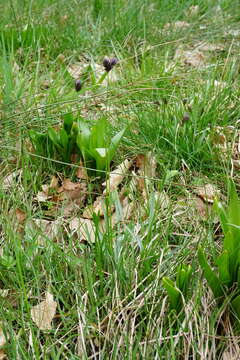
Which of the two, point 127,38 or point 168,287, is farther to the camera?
point 127,38

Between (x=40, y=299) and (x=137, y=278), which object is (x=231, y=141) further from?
(x=40, y=299)

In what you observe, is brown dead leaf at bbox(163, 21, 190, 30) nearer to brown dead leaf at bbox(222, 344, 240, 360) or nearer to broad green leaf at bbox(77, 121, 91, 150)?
broad green leaf at bbox(77, 121, 91, 150)

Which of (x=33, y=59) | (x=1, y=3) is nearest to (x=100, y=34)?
(x=33, y=59)

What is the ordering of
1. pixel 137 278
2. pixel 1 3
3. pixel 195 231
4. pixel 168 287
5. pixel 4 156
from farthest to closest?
pixel 1 3 → pixel 4 156 → pixel 195 231 → pixel 137 278 → pixel 168 287

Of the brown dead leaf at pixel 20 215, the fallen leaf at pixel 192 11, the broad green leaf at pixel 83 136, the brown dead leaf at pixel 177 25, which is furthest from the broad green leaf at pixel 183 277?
the fallen leaf at pixel 192 11

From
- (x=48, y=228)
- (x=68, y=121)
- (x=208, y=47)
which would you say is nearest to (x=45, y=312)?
(x=48, y=228)

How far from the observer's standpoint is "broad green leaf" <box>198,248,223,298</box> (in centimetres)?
138

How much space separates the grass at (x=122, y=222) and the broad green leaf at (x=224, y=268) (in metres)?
0.07

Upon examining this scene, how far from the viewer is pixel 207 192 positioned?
1938mm

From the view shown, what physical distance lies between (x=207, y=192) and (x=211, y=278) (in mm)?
578

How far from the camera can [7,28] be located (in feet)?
10.6

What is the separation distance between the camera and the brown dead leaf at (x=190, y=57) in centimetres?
311

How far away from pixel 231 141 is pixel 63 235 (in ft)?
3.01

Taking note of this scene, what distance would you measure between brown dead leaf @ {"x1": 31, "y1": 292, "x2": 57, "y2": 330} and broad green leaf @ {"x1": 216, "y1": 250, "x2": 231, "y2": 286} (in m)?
0.52
